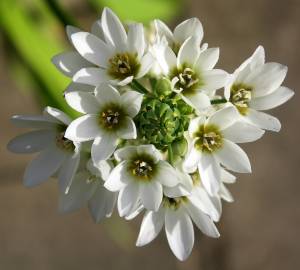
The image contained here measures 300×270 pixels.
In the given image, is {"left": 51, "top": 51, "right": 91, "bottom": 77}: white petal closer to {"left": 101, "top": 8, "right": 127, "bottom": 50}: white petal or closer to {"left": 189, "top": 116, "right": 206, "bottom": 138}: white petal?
{"left": 101, "top": 8, "right": 127, "bottom": 50}: white petal

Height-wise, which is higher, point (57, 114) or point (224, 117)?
point (224, 117)

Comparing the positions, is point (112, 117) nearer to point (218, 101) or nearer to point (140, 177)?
point (140, 177)

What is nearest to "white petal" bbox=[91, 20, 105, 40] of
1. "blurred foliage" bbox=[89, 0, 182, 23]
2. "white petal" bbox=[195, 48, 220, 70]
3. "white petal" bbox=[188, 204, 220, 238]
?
"white petal" bbox=[195, 48, 220, 70]

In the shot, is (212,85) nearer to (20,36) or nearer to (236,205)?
(20,36)

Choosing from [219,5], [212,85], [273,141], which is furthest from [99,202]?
[219,5]

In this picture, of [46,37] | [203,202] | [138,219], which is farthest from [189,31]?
[138,219]

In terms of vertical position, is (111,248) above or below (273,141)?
below
